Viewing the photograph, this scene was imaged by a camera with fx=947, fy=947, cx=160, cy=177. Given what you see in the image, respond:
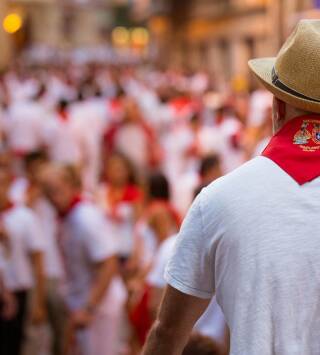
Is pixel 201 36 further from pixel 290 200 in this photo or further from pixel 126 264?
pixel 290 200

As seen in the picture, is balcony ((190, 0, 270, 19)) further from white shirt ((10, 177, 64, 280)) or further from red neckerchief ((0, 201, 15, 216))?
red neckerchief ((0, 201, 15, 216))

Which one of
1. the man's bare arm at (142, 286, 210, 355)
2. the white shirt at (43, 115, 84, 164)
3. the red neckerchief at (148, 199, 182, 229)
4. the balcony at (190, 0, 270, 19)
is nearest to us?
the man's bare arm at (142, 286, 210, 355)

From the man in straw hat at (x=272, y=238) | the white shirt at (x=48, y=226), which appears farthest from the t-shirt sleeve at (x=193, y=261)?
the white shirt at (x=48, y=226)

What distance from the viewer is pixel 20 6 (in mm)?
93625

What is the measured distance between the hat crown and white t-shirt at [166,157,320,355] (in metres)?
0.19

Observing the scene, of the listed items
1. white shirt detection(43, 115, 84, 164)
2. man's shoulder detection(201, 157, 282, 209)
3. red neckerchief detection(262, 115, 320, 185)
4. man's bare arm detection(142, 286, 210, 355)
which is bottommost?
white shirt detection(43, 115, 84, 164)

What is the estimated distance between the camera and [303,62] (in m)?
2.21

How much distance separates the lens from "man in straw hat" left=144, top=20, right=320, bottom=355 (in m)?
2.11

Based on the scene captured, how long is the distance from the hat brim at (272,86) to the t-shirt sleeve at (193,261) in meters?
0.30

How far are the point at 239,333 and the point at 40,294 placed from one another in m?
4.54

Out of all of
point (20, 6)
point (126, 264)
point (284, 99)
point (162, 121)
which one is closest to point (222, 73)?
point (162, 121)

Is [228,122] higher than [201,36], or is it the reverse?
[228,122]

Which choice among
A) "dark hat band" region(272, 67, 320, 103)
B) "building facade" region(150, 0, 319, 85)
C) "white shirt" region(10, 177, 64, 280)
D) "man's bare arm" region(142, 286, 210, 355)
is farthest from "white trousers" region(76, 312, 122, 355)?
"building facade" region(150, 0, 319, 85)

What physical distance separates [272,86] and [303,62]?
0.31 ft
